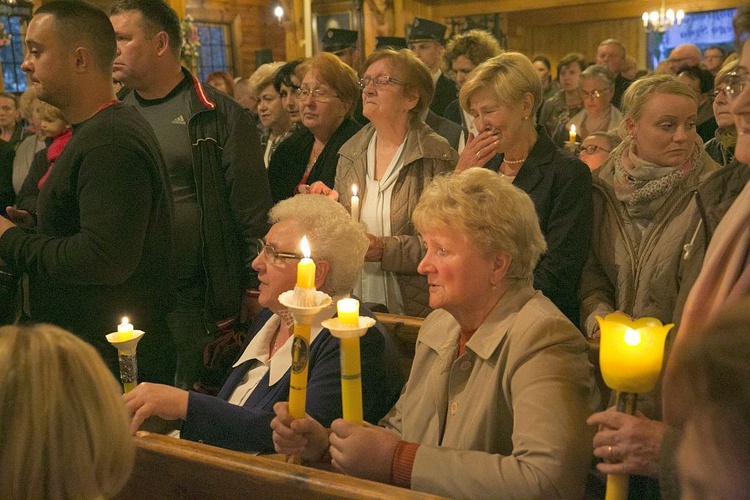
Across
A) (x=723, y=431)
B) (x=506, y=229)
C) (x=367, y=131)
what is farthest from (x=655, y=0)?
(x=723, y=431)

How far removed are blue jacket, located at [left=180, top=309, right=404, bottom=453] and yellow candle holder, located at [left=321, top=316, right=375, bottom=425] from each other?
48 cm

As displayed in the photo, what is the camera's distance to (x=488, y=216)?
1886 mm

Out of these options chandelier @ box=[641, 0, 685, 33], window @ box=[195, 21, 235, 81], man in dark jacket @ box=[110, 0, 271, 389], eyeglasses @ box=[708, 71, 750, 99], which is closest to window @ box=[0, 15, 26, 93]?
window @ box=[195, 21, 235, 81]

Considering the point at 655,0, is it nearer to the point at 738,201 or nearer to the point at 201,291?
the point at 201,291

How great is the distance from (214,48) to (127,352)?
480 inches

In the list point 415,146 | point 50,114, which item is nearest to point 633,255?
point 415,146

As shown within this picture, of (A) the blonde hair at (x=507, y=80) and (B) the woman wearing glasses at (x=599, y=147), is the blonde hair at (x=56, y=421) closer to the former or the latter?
(A) the blonde hair at (x=507, y=80)

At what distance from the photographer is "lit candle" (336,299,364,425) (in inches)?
57.5

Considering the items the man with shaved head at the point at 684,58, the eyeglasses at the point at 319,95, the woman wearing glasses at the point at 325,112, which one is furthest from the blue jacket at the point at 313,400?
the man with shaved head at the point at 684,58

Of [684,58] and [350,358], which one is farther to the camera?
[684,58]

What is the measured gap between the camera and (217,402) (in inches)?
79.8

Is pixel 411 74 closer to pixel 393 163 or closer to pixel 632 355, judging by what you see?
pixel 393 163

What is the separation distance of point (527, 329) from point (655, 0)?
1133 cm

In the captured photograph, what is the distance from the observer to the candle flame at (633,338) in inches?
51.7
